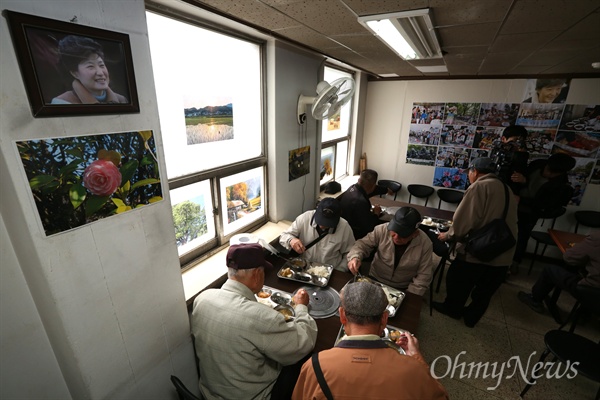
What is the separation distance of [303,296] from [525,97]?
5.49 metres

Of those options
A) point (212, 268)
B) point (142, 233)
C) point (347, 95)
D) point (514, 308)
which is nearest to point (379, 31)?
point (347, 95)

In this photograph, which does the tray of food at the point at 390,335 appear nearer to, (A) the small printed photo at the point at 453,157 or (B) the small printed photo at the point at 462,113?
(A) the small printed photo at the point at 453,157

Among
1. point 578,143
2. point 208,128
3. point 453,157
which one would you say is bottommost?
point 453,157

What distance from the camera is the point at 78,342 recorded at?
1.34 meters

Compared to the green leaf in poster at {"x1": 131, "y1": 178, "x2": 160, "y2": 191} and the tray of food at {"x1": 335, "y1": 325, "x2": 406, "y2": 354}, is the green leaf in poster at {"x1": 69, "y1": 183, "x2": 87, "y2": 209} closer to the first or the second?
the green leaf in poster at {"x1": 131, "y1": 178, "x2": 160, "y2": 191}

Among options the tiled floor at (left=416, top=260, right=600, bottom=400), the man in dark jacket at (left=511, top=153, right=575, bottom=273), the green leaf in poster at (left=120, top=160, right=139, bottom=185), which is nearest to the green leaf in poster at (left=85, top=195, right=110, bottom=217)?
the green leaf in poster at (left=120, top=160, right=139, bottom=185)

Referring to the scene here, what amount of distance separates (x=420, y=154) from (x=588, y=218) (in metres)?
2.91

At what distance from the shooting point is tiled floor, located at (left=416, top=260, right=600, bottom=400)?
2629mm

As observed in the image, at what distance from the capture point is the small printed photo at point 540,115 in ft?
15.4

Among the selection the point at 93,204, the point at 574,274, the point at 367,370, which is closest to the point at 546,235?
the point at 574,274

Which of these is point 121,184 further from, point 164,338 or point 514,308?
point 514,308

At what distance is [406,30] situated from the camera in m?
2.24

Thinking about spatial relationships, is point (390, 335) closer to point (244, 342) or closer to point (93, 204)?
point (244, 342)

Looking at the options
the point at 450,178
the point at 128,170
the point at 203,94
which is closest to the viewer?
the point at 128,170
